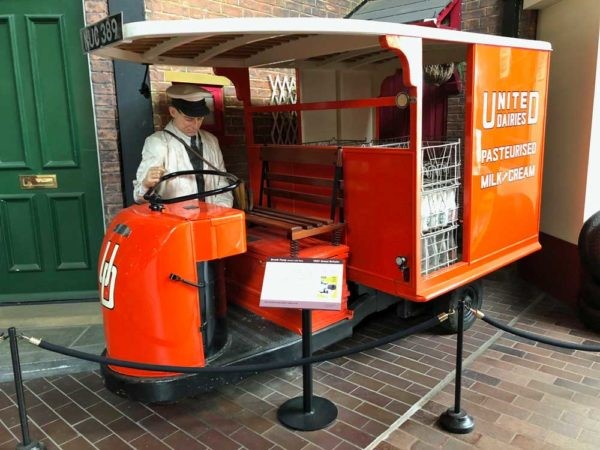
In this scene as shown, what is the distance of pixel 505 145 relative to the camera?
3672 mm

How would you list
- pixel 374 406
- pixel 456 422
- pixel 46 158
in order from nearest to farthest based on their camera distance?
pixel 456 422
pixel 374 406
pixel 46 158

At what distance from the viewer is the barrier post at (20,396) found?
242cm

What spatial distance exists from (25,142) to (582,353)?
4.93m

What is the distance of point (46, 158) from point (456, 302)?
3.73 m

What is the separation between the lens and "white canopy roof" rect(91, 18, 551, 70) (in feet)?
8.02

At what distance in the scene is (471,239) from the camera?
3.49 meters

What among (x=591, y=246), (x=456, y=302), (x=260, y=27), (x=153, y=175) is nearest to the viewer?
(x=260, y=27)

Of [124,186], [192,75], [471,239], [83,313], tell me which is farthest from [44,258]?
[471,239]

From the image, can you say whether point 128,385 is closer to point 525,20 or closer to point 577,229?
point 577,229

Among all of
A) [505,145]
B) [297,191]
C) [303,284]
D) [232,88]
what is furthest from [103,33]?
[505,145]

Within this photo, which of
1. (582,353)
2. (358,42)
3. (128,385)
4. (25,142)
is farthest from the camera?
(25,142)

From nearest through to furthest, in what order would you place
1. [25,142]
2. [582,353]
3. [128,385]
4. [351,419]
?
[128,385], [351,419], [582,353], [25,142]

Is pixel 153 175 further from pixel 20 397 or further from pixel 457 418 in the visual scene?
pixel 457 418

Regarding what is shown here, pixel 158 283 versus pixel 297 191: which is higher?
pixel 297 191
